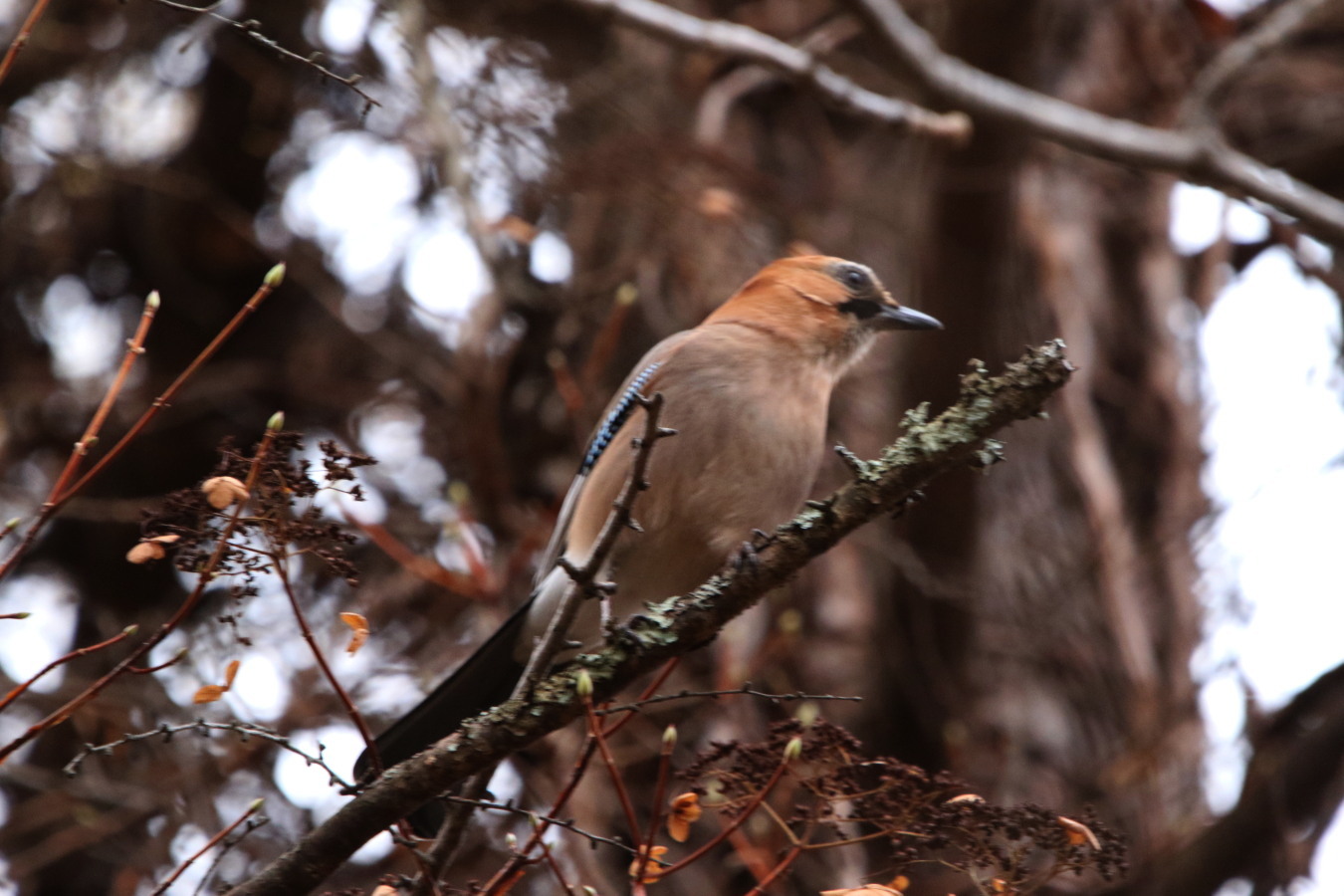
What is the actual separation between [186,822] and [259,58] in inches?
153

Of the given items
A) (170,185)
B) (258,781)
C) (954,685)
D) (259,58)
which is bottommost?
(258,781)

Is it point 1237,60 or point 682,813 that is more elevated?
point 1237,60

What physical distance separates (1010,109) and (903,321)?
31.2 inches

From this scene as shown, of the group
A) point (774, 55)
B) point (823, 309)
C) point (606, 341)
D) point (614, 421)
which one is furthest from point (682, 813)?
point (774, 55)

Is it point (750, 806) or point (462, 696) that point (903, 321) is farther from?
point (750, 806)

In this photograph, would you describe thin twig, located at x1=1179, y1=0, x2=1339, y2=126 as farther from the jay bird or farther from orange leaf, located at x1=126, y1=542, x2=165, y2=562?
orange leaf, located at x1=126, y1=542, x2=165, y2=562

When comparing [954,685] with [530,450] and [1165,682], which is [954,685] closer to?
[1165,682]

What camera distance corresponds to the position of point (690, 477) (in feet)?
13.2

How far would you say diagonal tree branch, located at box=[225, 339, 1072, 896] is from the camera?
2469 mm

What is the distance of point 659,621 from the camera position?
2.72 metres

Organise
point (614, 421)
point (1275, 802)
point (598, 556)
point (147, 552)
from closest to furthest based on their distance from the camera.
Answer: point (147, 552), point (598, 556), point (1275, 802), point (614, 421)

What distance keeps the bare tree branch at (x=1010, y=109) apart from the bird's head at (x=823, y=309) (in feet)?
2.15

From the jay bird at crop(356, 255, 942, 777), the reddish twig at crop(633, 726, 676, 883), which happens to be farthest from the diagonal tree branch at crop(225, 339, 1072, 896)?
the jay bird at crop(356, 255, 942, 777)

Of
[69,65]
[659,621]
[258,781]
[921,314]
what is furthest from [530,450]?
[659,621]
